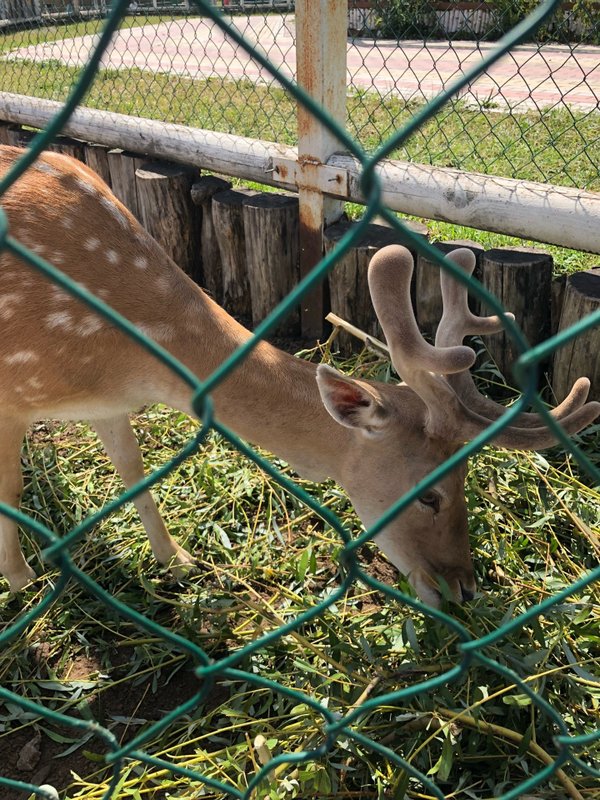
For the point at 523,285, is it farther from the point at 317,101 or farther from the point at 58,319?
the point at 58,319

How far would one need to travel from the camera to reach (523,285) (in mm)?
3797

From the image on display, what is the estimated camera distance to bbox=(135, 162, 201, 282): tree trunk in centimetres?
490

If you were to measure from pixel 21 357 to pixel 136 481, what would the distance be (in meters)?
0.89

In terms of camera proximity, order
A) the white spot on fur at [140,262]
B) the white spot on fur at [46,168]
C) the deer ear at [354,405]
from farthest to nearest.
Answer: the white spot on fur at [46,168], the white spot on fur at [140,262], the deer ear at [354,405]

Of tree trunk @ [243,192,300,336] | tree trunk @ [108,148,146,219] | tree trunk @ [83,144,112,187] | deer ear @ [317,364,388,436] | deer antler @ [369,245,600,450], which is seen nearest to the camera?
deer antler @ [369,245,600,450]

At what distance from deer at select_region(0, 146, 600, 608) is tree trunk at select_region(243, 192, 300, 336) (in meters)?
1.62

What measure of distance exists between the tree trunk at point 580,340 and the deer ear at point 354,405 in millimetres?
1390

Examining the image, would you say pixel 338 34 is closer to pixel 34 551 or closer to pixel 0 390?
pixel 0 390

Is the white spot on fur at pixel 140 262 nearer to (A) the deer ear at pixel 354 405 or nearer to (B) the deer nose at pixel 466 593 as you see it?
(A) the deer ear at pixel 354 405

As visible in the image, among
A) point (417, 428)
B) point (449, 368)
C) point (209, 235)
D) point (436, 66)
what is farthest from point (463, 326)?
point (436, 66)

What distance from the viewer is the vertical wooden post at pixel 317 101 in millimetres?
3957

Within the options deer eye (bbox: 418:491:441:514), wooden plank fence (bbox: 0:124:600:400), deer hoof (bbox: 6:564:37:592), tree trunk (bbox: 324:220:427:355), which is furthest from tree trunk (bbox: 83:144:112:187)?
deer eye (bbox: 418:491:441:514)

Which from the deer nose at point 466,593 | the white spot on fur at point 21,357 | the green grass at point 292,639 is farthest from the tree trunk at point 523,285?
the white spot on fur at point 21,357

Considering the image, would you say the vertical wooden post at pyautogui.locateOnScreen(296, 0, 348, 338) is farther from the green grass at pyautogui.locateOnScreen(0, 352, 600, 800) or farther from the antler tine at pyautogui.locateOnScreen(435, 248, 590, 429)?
the antler tine at pyautogui.locateOnScreen(435, 248, 590, 429)
